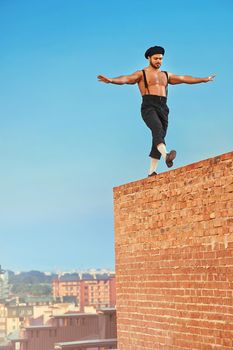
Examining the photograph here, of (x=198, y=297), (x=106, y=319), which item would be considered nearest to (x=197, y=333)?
(x=198, y=297)

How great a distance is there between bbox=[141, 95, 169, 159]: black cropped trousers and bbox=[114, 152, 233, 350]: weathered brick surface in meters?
0.72

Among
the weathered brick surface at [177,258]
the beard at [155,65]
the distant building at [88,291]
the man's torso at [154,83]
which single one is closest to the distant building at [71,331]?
the weathered brick surface at [177,258]

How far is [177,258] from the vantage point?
32.0 ft

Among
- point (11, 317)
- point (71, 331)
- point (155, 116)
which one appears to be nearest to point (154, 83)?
point (155, 116)

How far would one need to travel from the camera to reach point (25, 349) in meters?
40.9

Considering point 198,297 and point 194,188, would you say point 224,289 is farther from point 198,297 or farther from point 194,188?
point 194,188

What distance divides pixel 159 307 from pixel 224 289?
1688 mm

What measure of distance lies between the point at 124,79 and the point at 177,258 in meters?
2.77

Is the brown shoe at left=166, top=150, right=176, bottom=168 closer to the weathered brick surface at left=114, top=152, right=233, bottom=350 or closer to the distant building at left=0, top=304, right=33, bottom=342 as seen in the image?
the weathered brick surface at left=114, top=152, right=233, bottom=350

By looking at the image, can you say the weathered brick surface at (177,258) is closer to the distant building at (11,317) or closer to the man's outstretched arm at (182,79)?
the man's outstretched arm at (182,79)

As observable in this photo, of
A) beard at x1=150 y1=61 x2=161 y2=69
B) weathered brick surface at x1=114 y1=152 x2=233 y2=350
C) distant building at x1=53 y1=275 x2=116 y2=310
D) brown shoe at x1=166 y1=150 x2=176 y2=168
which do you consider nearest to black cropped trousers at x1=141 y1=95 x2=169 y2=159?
beard at x1=150 y1=61 x2=161 y2=69

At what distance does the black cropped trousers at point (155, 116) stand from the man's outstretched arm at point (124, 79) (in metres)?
0.31

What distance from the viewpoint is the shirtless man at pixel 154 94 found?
1132 cm

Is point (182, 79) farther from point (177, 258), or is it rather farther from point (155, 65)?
point (177, 258)
